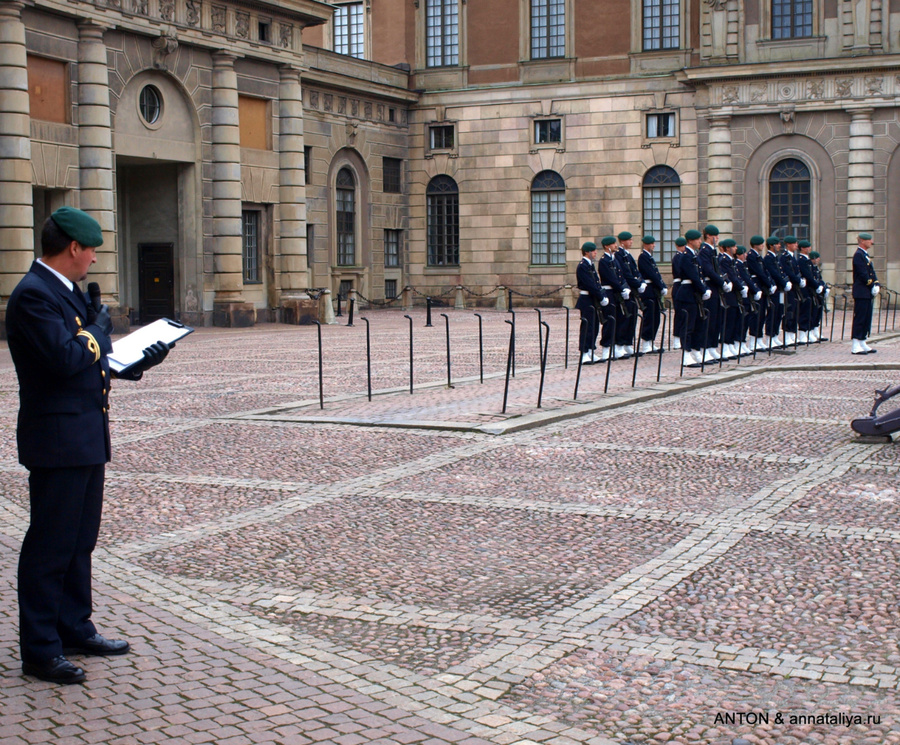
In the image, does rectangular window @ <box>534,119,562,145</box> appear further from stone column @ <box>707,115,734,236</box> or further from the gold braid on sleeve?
the gold braid on sleeve

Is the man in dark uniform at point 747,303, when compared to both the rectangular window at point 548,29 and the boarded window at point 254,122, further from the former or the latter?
the rectangular window at point 548,29

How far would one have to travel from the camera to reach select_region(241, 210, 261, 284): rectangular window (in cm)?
3146

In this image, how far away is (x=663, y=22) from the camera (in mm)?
37844

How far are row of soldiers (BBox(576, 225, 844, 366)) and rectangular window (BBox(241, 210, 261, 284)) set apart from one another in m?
13.3

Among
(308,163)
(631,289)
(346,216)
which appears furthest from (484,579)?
(346,216)

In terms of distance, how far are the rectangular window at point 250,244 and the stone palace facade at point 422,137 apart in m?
0.08

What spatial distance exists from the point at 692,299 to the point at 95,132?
44.9 feet

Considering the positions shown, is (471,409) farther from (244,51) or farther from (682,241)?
(244,51)

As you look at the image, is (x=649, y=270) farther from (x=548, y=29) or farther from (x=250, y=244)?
(x=548, y=29)

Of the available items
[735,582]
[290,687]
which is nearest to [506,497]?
[735,582]

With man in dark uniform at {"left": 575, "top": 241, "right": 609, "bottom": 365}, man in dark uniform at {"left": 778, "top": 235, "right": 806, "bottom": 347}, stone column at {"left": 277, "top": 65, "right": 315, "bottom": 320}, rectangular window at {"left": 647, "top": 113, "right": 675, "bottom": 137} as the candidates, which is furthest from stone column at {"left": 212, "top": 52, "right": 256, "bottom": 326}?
rectangular window at {"left": 647, "top": 113, "right": 675, "bottom": 137}

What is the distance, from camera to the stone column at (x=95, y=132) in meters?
25.6

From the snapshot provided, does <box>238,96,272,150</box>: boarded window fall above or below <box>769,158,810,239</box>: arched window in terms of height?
above

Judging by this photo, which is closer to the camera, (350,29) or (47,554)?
(47,554)
